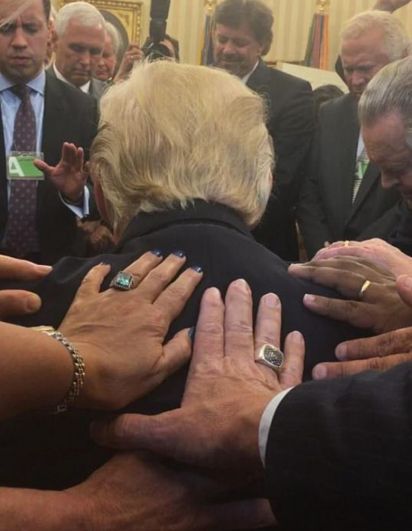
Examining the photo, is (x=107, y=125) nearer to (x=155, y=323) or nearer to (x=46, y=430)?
(x=155, y=323)

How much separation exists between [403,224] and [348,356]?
1.62 meters

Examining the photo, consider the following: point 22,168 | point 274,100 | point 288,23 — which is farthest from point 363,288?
point 288,23

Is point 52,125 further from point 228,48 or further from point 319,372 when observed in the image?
point 319,372

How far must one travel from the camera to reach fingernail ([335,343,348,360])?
149 cm

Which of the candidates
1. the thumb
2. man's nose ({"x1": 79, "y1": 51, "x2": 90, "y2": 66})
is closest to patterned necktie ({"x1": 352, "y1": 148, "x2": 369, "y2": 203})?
man's nose ({"x1": 79, "y1": 51, "x2": 90, "y2": 66})

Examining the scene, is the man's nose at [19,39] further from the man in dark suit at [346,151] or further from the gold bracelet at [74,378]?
the gold bracelet at [74,378]

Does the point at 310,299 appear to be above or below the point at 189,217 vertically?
below

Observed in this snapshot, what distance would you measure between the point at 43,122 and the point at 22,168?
0.28 metres

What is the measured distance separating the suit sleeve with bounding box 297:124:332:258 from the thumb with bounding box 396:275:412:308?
2.18m

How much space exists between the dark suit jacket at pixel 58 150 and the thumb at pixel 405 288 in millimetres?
2008

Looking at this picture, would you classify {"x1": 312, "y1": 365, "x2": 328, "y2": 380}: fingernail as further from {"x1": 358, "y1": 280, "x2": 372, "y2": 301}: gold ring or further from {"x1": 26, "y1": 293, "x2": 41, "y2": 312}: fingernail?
{"x1": 26, "y1": 293, "x2": 41, "y2": 312}: fingernail

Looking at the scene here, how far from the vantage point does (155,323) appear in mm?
1393

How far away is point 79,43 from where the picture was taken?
4.76 meters

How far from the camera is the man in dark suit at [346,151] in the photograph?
12.1 ft
